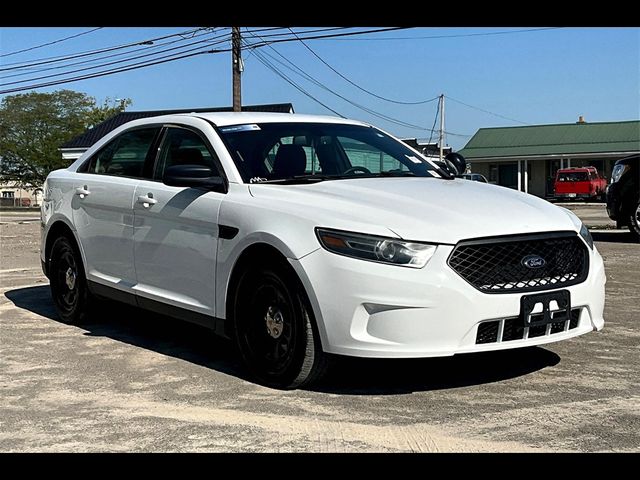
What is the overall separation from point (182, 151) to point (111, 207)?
0.77 m

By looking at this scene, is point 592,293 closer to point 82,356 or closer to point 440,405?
point 440,405

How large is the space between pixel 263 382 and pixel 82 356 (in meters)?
1.55

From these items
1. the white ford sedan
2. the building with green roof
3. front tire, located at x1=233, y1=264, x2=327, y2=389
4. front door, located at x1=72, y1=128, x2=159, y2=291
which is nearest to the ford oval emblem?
the white ford sedan

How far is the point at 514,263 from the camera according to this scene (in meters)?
4.40

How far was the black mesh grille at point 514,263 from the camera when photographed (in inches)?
169

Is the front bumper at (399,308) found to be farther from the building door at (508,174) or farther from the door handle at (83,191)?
the building door at (508,174)

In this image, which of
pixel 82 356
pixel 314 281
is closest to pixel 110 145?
pixel 82 356

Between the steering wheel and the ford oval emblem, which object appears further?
the steering wheel

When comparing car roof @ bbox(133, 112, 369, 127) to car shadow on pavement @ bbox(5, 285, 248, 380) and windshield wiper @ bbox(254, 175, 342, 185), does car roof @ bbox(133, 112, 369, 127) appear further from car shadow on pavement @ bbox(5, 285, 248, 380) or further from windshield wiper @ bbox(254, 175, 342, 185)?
car shadow on pavement @ bbox(5, 285, 248, 380)

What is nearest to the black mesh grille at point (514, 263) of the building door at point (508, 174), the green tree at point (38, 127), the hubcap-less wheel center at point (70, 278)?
the hubcap-less wheel center at point (70, 278)

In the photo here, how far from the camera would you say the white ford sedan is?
14.0ft

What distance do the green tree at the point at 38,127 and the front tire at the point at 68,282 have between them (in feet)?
202

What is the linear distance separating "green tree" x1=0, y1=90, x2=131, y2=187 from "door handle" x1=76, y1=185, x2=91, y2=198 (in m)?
61.9
